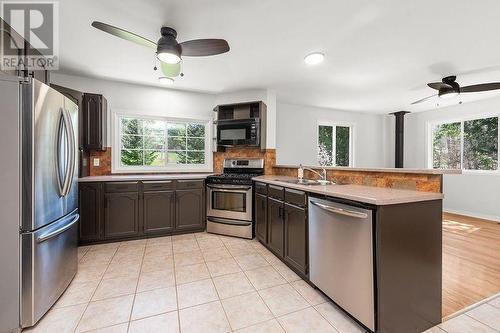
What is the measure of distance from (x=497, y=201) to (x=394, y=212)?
4.96 m

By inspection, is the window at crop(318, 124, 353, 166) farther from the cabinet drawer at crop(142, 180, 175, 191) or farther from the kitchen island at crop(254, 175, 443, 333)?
the kitchen island at crop(254, 175, 443, 333)

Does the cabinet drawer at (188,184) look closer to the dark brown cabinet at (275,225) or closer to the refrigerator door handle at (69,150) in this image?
the dark brown cabinet at (275,225)

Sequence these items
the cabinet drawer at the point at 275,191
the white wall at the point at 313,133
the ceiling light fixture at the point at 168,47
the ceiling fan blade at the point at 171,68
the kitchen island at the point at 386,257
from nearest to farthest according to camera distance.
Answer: the kitchen island at the point at 386,257 → the ceiling light fixture at the point at 168,47 → the cabinet drawer at the point at 275,191 → the ceiling fan blade at the point at 171,68 → the white wall at the point at 313,133

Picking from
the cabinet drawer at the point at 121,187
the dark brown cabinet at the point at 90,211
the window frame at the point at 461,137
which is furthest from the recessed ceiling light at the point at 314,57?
the window frame at the point at 461,137

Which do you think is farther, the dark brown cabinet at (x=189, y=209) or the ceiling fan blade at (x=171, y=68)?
the dark brown cabinet at (x=189, y=209)

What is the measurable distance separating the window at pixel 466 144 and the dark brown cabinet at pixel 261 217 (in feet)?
16.6

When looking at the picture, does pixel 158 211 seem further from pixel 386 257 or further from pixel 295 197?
pixel 386 257

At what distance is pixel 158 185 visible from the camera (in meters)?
3.31

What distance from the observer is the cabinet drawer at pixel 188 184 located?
3437 millimetres

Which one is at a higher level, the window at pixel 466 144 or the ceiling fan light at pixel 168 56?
the ceiling fan light at pixel 168 56

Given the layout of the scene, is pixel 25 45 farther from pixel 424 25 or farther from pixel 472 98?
pixel 472 98

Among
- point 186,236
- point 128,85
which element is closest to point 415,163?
point 186,236

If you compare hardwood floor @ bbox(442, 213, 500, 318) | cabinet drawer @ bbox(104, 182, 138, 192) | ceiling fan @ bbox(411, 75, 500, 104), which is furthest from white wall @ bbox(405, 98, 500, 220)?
cabinet drawer @ bbox(104, 182, 138, 192)

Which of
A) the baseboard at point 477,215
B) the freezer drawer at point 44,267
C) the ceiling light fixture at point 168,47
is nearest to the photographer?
the freezer drawer at point 44,267
